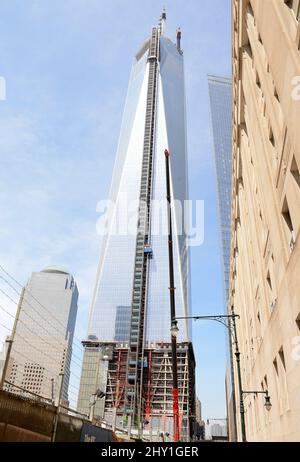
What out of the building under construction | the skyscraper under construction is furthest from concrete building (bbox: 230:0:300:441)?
the building under construction

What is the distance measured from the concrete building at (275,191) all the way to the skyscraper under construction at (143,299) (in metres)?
103

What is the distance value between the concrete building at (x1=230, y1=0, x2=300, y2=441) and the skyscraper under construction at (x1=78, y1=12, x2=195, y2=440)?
103 metres

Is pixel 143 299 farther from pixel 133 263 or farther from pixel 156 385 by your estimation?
pixel 156 385

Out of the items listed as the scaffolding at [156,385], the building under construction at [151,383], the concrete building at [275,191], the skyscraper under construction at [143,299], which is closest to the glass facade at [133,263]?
the skyscraper under construction at [143,299]

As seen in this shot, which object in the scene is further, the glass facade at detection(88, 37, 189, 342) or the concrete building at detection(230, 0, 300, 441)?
the glass facade at detection(88, 37, 189, 342)

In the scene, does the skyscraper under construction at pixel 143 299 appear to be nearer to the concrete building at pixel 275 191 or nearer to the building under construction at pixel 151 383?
the building under construction at pixel 151 383

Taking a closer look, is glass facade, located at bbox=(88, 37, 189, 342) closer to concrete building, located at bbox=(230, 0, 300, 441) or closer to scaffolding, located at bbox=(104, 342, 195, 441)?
scaffolding, located at bbox=(104, 342, 195, 441)

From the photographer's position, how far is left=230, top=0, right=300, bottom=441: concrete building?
13.6m

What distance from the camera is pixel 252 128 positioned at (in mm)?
23391

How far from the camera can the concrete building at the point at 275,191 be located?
13.6 metres

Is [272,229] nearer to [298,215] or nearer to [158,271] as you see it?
[298,215]

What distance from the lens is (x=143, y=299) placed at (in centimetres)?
16312

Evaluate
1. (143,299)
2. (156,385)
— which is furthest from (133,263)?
(156,385)

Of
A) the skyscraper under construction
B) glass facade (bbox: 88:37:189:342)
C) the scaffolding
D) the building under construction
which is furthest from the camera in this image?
glass facade (bbox: 88:37:189:342)
